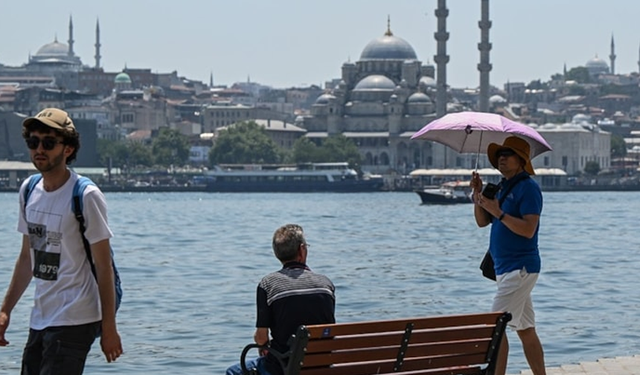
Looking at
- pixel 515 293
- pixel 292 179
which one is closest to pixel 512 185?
pixel 515 293

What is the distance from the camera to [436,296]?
2114 centimetres

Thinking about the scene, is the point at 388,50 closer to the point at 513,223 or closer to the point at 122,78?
the point at 122,78

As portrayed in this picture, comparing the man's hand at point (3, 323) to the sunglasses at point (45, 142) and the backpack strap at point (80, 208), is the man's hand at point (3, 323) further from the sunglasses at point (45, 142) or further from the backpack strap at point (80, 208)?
the sunglasses at point (45, 142)

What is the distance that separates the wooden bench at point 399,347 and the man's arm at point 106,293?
0.84m

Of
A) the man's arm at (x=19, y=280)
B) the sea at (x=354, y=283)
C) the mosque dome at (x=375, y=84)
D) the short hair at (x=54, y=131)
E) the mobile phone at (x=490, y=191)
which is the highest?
the mosque dome at (x=375, y=84)

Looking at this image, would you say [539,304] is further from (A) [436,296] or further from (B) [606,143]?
(B) [606,143]

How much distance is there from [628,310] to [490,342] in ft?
32.6

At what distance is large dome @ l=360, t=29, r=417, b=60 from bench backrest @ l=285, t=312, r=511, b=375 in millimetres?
139973

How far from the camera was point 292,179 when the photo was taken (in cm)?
11794

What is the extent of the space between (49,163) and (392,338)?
5.69 ft

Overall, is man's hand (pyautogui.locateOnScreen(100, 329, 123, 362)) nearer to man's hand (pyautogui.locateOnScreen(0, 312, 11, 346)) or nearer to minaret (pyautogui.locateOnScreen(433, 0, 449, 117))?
man's hand (pyautogui.locateOnScreen(0, 312, 11, 346))

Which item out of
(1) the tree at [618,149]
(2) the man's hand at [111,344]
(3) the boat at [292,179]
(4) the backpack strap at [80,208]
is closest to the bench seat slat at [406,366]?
(2) the man's hand at [111,344]

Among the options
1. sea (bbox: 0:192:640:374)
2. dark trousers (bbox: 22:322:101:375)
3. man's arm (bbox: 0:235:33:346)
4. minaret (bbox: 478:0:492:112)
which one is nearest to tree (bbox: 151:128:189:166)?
minaret (bbox: 478:0:492:112)

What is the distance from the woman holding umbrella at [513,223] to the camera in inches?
339
